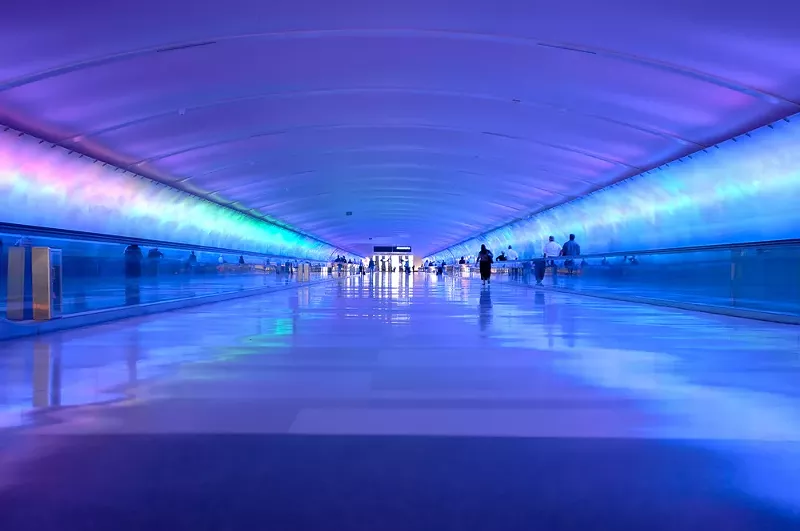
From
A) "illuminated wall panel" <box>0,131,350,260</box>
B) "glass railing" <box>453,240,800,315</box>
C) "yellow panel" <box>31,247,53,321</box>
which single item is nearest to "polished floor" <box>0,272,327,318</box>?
"yellow panel" <box>31,247,53,321</box>

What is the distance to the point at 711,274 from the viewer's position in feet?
37.6

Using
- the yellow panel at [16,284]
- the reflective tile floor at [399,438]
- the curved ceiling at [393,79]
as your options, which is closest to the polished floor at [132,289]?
the yellow panel at [16,284]

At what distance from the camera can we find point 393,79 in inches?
553

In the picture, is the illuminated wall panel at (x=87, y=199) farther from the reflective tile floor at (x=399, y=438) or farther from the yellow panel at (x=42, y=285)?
the reflective tile floor at (x=399, y=438)

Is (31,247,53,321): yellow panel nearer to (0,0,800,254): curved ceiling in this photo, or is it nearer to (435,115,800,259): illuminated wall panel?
(0,0,800,254): curved ceiling

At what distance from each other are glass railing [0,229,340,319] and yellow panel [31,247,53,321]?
12cm

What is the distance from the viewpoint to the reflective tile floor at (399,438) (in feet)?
6.92

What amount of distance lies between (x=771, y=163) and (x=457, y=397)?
14.3m

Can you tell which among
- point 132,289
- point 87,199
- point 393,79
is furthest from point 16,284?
point 87,199

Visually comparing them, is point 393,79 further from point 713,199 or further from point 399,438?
point 399,438

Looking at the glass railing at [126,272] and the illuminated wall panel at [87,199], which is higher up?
the illuminated wall panel at [87,199]

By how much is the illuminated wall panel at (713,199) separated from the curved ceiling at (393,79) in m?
0.70

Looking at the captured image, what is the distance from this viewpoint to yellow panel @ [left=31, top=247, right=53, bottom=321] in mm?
7504

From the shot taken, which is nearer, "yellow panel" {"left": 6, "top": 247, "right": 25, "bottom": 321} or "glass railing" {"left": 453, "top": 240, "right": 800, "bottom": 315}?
"yellow panel" {"left": 6, "top": 247, "right": 25, "bottom": 321}
